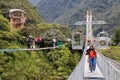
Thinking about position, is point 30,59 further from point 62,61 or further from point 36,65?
point 62,61

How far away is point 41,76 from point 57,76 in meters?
1.61

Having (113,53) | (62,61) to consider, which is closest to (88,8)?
(113,53)

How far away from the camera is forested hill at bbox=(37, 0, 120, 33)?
123000 millimetres

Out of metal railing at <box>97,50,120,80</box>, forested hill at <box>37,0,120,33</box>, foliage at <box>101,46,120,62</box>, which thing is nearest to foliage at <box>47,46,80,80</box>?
foliage at <box>101,46,120,62</box>

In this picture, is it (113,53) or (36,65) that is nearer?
(36,65)

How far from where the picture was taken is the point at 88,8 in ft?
513

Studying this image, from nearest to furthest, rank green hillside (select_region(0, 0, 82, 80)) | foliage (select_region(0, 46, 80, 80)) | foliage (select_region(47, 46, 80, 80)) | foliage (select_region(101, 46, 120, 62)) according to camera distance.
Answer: foliage (select_region(0, 46, 80, 80)), green hillside (select_region(0, 0, 82, 80)), foliage (select_region(47, 46, 80, 80)), foliage (select_region(101, 46, 120, 62))

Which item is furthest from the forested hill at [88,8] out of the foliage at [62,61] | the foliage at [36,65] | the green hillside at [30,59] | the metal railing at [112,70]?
the metal railing at [112,70]

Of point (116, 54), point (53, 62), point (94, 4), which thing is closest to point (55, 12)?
point (94, 4)

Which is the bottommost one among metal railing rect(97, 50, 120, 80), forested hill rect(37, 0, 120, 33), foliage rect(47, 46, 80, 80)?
foliage rect(47, 46, 80, 80)

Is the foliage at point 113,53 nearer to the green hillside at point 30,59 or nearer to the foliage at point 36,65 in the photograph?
the green hillside at point 30,59

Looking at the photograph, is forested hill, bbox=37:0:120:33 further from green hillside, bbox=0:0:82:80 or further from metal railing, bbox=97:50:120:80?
metal railing, bbox=97:50:120:80

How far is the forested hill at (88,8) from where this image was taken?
12300 cm

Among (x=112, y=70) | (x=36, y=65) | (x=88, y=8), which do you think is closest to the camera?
(x=112, y=70)
